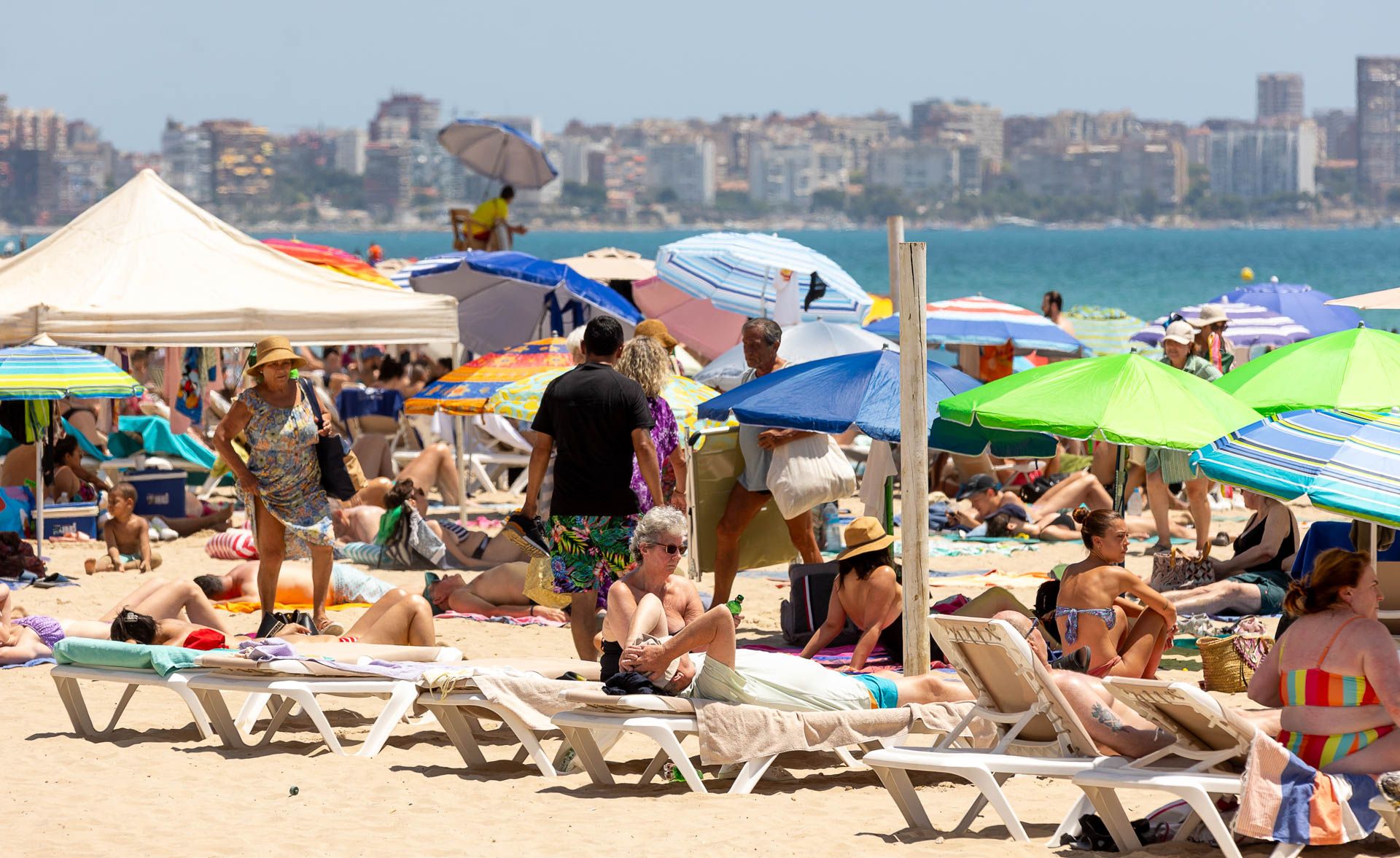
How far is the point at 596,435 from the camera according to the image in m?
6.34

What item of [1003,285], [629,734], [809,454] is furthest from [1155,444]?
[1003,285]

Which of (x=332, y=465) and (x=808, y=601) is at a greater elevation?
(x=332, y=465)

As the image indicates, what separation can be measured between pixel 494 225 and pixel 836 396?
1169 cm

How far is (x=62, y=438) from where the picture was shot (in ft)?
36.3

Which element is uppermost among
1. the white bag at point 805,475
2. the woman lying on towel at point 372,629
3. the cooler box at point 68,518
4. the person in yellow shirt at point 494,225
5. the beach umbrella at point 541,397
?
the person in yellow shirt at point 494,225

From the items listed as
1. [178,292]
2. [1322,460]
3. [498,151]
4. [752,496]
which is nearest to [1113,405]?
[1322,460]

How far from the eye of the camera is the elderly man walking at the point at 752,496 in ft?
25.6

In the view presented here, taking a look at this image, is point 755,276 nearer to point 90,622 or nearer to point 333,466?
point 333,466

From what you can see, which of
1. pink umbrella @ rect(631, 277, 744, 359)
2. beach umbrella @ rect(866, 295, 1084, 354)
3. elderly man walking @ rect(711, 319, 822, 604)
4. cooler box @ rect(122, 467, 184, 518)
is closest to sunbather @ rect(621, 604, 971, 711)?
elderly man walking @ rect(711, 319, 822, 604)

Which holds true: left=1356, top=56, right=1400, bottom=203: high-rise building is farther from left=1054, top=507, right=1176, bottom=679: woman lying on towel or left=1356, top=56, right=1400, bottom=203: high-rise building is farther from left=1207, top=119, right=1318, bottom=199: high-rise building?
left=1054, top=507, right=1176, bottom=679: woman lying on towel

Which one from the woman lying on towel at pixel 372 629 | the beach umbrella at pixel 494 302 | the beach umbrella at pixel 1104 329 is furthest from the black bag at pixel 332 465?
the beach umbrella at pixel 1104 329

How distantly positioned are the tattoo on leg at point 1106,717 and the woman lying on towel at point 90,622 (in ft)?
12.4

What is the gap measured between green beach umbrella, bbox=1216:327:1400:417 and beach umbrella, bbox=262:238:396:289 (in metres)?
5.75

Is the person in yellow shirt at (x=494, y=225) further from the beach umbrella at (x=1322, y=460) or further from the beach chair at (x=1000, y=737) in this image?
the beach chair at (x=1000, y=737)
